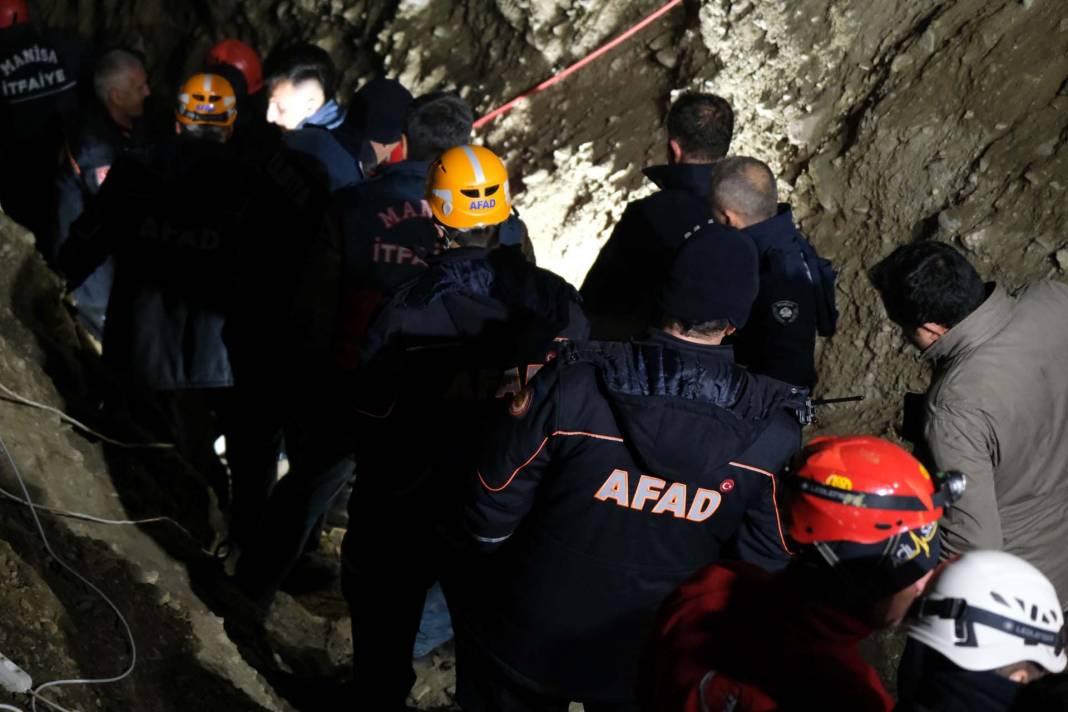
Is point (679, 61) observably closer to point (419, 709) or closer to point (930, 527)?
point (419, 709)

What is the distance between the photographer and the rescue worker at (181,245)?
5219 mm

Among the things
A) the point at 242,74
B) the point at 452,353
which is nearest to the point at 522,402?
the point at 452,353

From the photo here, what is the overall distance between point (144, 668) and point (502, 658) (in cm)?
147

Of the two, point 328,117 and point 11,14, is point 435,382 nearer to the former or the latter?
point 328,117

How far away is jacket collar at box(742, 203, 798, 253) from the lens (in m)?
4.27

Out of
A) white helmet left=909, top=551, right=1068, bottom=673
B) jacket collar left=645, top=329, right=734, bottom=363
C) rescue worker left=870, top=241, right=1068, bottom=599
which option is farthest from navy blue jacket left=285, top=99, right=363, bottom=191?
white helmet left=909, top=551, right=1068, bottom=673

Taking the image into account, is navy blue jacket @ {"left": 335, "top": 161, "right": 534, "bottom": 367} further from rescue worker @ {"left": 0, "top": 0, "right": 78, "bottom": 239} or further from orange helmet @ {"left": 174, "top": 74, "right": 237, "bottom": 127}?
rescue worker @ {"left": 0, "top": 0, "right": 78, "bottom": 239}

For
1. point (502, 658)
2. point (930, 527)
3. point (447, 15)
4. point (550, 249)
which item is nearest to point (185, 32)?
point (447, 15)

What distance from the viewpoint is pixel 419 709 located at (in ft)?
15.9

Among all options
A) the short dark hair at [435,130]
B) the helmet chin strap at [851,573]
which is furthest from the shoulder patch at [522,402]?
the short dark hair at [435,130]

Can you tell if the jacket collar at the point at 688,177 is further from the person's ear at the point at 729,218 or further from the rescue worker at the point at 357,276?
the rescue worker at the point at 357,276

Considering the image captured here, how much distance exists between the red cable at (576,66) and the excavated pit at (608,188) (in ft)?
0.17

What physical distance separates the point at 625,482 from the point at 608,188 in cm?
398

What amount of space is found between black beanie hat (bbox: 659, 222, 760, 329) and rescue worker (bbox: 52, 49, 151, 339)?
3912mm
